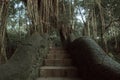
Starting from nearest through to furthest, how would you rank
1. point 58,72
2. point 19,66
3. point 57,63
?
1. point 19,66
2. point 58,72
3. point 57,63

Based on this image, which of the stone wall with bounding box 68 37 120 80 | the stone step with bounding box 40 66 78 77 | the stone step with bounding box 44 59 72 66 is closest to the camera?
the stone wall with bounding box 68 37 120 80

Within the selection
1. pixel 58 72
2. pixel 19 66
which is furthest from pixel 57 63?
pixel 19 66

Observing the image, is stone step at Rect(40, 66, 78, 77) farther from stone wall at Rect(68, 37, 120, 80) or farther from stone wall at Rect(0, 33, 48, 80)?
stone wall at Rect(0, 33, 48, 80)

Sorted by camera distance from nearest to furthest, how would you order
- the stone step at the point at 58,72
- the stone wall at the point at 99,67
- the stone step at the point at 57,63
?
1. the stone wall at the point at 99,67
2. the stone step at the point at 58,72
3. the stone step at the point at 57,63

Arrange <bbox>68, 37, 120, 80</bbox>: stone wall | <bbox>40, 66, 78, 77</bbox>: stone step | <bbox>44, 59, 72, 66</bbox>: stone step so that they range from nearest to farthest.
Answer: <bbox>68, 37, 120, 80</bbox>: stone wall < <bbox>40, 66, 78, 77</bbox>: stone step < <bbox>44, 59, 72, 66</bbox>: stone step

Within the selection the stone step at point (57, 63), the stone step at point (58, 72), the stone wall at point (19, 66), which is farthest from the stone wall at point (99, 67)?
the stone step at point (57, 63)

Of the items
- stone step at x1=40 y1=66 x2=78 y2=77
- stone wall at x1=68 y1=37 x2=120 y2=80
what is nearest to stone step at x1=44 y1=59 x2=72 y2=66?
stone step at x1=40 y1=66 x2=78 y2=77

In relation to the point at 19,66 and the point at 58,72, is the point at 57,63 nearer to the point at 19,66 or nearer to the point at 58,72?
the point at 58,72

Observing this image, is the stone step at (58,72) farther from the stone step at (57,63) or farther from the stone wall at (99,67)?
the stone step at (57,63)

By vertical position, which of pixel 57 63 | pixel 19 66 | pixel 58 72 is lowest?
pixel 58 72

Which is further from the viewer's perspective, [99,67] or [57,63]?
[57,63]

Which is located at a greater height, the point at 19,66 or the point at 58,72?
the point at 19,66

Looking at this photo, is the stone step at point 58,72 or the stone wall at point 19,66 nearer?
the stone wall at point 19,66

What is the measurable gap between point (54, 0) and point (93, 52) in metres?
4.12
